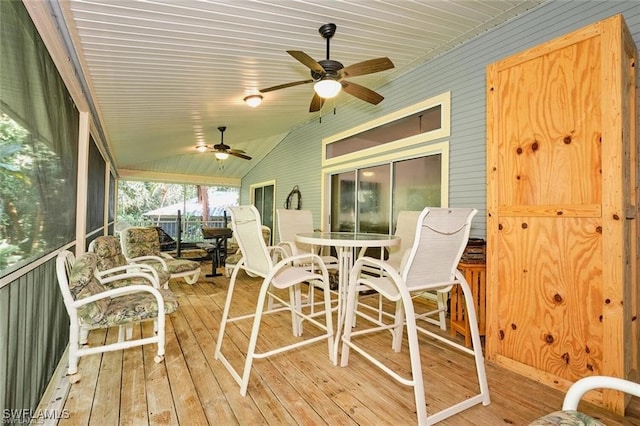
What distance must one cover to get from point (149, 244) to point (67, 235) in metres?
1.83

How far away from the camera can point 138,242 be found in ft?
14.0

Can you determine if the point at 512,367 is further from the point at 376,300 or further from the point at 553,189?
the point at 376,300

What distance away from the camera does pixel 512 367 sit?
2176 mm

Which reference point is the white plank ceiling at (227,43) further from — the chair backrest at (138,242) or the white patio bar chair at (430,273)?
the white patio bar chair at (430,273)

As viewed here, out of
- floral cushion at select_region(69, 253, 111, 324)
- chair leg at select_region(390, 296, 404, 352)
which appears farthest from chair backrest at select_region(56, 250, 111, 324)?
chair leg at select_region(390, 296, 404, 352)

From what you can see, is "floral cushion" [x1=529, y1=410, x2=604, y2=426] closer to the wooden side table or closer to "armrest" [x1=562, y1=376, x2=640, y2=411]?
"armrest" [x1=562, y1=376, x2=640, y2=411]

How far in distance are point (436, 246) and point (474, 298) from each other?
1350 mm

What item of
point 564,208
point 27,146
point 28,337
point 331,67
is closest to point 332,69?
point 331,67

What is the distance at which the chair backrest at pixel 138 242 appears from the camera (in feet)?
13.4

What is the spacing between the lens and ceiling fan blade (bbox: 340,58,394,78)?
2697 millimetres

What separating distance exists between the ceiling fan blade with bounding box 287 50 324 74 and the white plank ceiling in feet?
1.27

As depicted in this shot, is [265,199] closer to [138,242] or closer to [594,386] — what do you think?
[138,242]

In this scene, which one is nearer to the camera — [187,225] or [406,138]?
[406,138]

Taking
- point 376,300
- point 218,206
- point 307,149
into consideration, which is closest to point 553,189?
point 376,300
